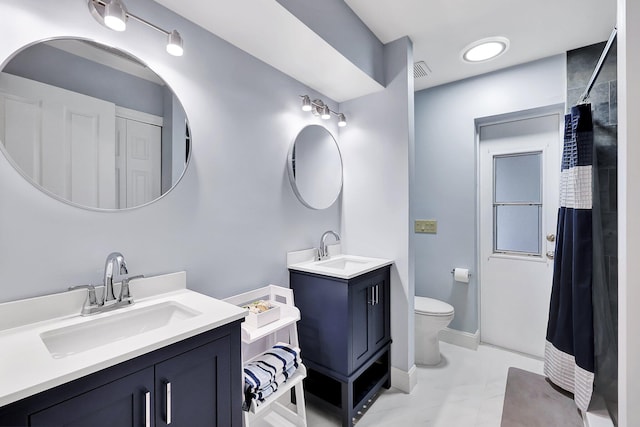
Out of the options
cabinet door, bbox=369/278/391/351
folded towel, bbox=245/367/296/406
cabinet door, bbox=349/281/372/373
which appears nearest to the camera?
folded towel, bbox=245/367/296/406

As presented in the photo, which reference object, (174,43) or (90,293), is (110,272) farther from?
(174,43)

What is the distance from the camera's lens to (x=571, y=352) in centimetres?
192

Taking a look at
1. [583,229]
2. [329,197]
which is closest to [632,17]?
[583,229]

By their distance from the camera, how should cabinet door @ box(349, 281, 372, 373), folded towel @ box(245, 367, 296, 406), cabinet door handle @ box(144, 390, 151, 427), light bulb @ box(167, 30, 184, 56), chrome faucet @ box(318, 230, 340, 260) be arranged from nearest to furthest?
cabinet door handle @ box(144, 390, 151, 427) → light bulb @ box(167, 30, 184, 56) → folded towel @ box(245, 367, 296, 406) → cabinet door @ box(349, 281, 372, 373) → chrome faucet @ box(318, 230, 340, 260)

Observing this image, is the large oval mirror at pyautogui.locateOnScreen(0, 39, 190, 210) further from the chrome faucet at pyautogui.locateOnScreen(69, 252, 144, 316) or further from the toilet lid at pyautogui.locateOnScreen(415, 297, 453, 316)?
the toilet lid at pyautogui.locateOnScreen(415, 297, 453, 316)

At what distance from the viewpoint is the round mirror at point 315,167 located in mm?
2041

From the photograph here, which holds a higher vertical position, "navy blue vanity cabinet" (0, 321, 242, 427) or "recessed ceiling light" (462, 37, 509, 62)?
"recessed ceiling light" (462, 37, 509, 62)

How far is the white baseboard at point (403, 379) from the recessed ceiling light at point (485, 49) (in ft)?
8.01

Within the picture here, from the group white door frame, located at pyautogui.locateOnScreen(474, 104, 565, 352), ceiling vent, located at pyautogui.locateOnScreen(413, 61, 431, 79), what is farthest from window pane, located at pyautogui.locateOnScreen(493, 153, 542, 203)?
ceiling vent, located at pyautogui.locateOnScreen(413, 61, 431, 79)

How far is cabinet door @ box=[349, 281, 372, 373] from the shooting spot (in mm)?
1727

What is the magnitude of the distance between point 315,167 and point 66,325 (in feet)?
5.42

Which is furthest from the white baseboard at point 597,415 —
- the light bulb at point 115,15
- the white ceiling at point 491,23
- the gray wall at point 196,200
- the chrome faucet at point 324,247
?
the light bulb at point 115,15

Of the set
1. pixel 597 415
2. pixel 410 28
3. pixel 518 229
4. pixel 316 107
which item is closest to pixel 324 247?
pixel 316 107

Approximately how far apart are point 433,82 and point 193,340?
2.88 m
